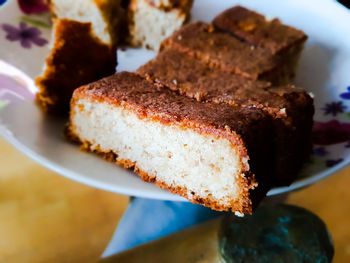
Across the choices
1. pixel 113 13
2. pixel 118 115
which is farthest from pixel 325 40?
pixel 118 115

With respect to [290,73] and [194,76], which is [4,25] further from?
[290,73]

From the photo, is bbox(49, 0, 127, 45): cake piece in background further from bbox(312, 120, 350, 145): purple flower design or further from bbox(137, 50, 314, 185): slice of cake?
bbox(312, 120, 350, 145): purple flower design

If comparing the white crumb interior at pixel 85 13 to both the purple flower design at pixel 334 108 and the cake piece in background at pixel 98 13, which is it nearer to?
the cake piece in background at pixel 98 13

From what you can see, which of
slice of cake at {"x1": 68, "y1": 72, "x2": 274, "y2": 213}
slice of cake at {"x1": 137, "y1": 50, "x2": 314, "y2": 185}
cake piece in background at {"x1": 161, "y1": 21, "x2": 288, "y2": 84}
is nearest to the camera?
slice of cake at {"x1": 68, "y1": 72, "x2": 274, "y2": 213}

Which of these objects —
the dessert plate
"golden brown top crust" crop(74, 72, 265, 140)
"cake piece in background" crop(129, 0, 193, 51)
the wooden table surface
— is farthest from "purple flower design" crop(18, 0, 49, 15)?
"golden brown top crust" crop(74, 72, 265, 140)

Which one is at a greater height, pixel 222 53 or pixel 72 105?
pixel 222 53

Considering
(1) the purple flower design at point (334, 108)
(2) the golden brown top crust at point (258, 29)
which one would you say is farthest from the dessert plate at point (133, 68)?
(2) the golden brown top crust at point (258, 29)
